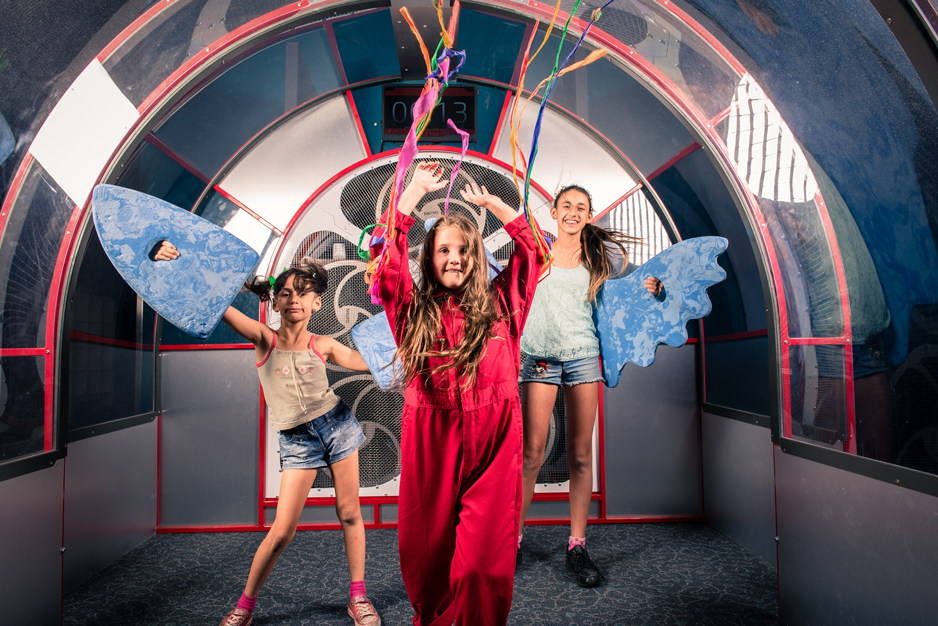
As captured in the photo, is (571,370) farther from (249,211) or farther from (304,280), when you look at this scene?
(249,211)

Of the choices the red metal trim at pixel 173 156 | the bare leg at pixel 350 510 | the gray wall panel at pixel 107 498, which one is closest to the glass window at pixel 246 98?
the red metal trim at pixel 173 156

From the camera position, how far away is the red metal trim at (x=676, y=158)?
277 cm

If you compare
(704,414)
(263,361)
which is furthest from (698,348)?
(263,361)

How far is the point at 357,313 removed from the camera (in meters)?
3.12

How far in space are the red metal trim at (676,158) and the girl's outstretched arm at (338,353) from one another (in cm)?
199

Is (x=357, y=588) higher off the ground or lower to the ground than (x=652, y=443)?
lower

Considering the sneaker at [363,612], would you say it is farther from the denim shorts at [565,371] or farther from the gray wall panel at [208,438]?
the gray wall panel at [208,438]

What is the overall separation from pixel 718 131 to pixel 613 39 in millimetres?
684

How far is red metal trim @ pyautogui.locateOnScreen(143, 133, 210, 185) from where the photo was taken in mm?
2575

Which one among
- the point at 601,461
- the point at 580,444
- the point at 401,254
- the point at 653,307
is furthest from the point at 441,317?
the point at 601,461

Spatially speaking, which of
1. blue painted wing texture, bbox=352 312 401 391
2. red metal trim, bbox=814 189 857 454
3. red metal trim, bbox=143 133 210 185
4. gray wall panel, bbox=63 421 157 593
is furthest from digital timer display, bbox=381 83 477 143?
gray wall panel, bbox=63 421 157 593

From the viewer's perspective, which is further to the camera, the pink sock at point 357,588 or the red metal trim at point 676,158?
the red metal trim at point 676,158

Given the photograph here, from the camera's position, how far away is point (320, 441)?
2145mm

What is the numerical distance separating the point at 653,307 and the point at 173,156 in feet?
8.43
